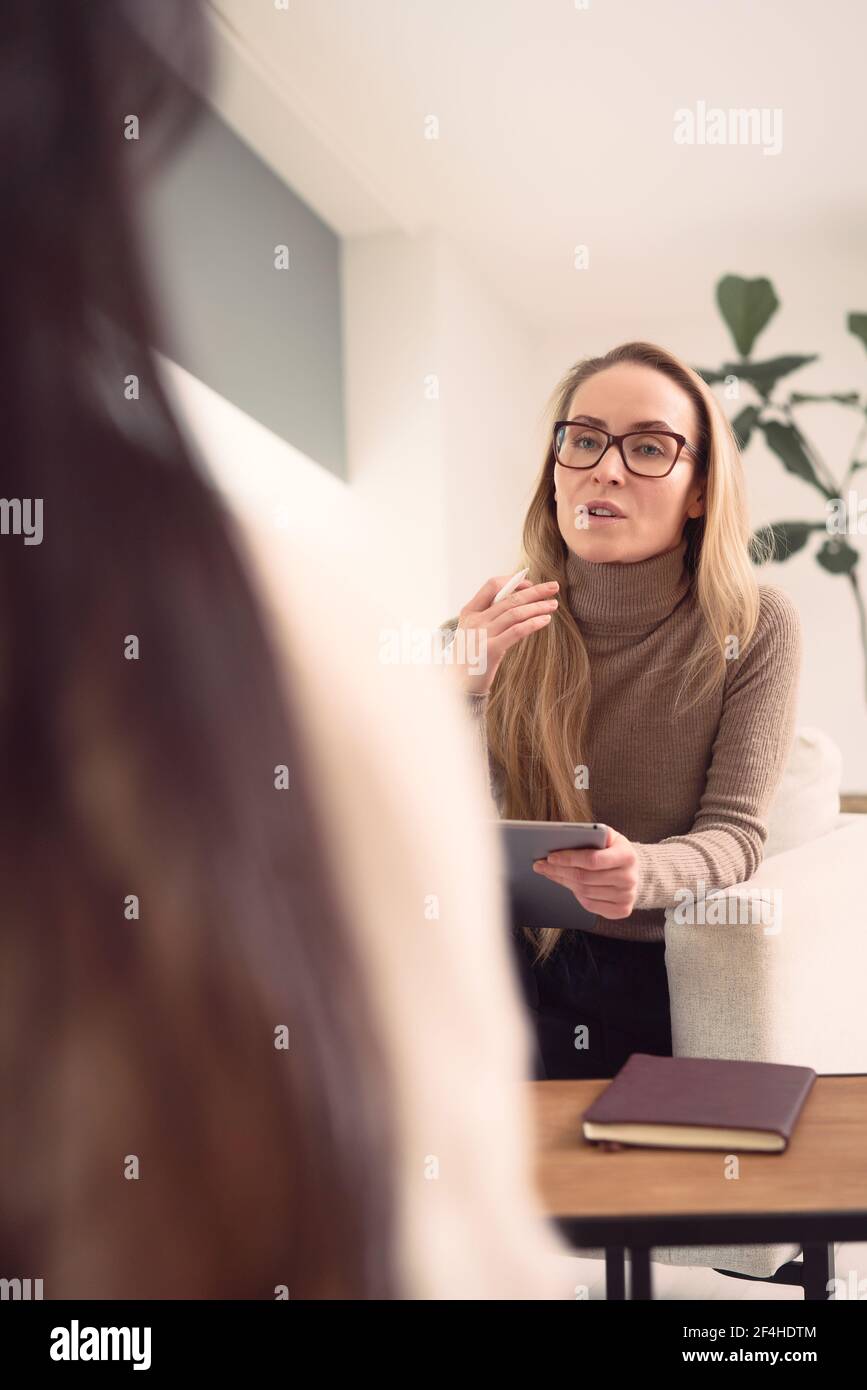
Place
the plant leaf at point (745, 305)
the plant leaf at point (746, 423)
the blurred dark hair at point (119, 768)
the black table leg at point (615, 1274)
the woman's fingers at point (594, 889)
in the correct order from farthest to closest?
the plant leaf at point (746, 423)
the plant leaf at point (745, 305)
the woman's fingers at point (594, 889)
the black table leg at point (615, 1274)
the blurred dark hair at point (119, 768)

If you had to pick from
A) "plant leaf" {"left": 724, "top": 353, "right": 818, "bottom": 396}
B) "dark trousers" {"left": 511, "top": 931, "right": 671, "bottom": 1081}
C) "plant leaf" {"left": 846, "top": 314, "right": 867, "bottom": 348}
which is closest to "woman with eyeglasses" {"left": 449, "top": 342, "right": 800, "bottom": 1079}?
"dark trousers" {"left": 511, "top": 931, "right": 671, "bottom": 1081}

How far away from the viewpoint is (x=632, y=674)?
1663mm

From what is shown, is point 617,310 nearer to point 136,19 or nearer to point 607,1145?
point 607,1145

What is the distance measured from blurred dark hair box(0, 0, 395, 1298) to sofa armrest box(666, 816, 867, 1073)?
1.22m

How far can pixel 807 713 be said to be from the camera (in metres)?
4.94

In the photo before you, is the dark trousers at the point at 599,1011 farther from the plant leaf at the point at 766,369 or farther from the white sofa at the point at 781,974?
the plant leaf at the point at 766,369

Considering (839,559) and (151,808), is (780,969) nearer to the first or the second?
(151,808)

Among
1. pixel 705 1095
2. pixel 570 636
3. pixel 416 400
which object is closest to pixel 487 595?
pixel 570 636

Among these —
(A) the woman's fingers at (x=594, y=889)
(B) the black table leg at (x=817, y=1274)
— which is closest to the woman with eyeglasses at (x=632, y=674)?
(A) the woman's fingers at (x=594, y=889)

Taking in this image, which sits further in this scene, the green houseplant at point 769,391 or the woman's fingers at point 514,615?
the green houseplant at point 769,391

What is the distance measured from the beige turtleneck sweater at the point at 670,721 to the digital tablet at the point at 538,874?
0.17 metres

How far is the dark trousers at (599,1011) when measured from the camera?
1.51m

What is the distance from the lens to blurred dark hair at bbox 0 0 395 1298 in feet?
0.73

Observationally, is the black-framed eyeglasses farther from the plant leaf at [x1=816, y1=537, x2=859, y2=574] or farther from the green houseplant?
the plant leaf at [x1=816, y1=537, x2=859, y2=574]
